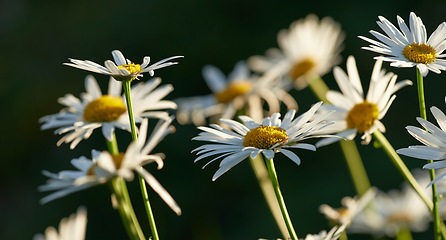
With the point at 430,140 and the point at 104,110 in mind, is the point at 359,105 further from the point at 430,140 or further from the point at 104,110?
the point at 104,110

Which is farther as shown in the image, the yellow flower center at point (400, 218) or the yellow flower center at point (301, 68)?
the yellow flower center at point (301, 68)

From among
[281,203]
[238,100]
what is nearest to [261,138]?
[281,203]

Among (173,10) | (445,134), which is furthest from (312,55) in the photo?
(173,10)

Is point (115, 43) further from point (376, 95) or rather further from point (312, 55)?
point (376, 95)

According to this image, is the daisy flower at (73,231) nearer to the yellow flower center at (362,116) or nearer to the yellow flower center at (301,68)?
the yellow flower center at (362,116)

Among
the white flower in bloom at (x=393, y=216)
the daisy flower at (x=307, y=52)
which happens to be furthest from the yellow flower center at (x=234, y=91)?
the white flower in bloom at (x=393, y=216)

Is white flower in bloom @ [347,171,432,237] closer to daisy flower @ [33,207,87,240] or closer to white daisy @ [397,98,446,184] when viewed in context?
white daisy @ [397,98,446,184]
